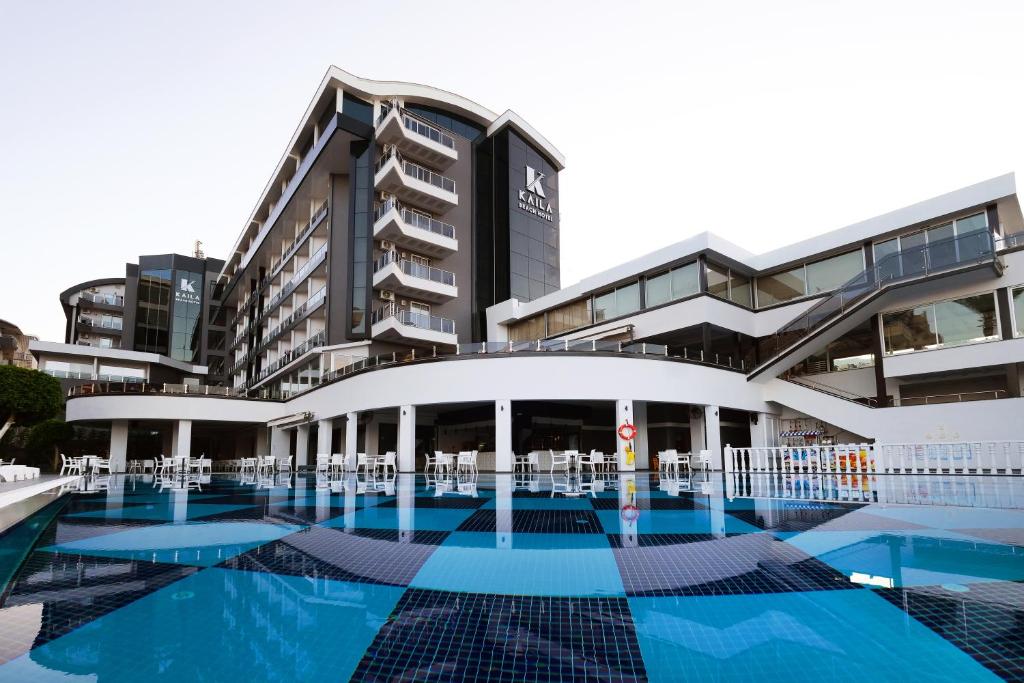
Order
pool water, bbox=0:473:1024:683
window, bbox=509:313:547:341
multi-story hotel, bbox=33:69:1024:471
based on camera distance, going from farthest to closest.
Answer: window, bbox=509:313:547:341 < multi-story hotel, bbox=33:69:1024:471 < pool water, bbox=0:473:1024:683

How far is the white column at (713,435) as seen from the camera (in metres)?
25.3

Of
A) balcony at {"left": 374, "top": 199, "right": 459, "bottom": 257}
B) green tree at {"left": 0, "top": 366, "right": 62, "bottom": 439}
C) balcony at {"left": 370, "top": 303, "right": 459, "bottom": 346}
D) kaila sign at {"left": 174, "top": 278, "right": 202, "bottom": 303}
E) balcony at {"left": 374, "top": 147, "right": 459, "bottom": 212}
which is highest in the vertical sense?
kaila sign at {"left": 174, "top": 278, "right": 202, "bottom": 303}

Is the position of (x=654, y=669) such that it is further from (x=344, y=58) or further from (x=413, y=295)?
(x=344, y=58)

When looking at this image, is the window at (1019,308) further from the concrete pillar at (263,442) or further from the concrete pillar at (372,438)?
the concrete pillar at (263,442)

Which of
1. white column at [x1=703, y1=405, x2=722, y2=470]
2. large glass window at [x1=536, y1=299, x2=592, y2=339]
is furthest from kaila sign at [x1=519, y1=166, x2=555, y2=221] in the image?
white column at [x1=703, y1=405, x2=722, y2=470]

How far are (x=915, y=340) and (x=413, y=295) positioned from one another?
24.6 m

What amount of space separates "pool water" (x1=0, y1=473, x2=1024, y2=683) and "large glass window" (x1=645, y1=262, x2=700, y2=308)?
64.1 feet

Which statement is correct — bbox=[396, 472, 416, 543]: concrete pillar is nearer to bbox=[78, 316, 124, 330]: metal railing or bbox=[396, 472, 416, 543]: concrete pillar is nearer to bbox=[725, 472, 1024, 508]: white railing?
bbox=[725, 472, 1024, 508]: white railing

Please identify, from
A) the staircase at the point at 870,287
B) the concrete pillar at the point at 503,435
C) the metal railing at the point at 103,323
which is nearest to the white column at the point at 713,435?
the staircase at the point at 870,287

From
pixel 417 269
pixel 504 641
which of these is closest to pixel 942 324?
pixel 417 269

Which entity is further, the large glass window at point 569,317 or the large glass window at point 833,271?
the large glass window at point 569,317

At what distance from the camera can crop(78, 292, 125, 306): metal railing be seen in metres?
63.5

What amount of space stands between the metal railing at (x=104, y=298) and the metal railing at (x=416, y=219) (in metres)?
48.0

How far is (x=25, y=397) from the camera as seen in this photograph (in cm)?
3603
